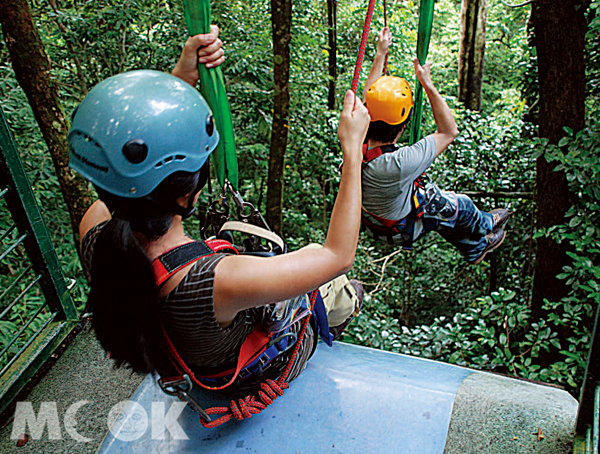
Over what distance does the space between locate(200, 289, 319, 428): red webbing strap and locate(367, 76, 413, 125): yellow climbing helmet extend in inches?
47.4

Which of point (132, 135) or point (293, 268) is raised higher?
point (132, 135)

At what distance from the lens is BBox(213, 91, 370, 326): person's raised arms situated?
1.02 metres

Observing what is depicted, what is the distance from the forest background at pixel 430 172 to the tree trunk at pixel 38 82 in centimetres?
26

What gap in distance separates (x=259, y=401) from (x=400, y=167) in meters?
1.34

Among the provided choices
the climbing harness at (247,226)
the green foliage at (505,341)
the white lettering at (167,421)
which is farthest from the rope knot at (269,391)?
the green foliage at (505,341)

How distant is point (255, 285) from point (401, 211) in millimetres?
1561

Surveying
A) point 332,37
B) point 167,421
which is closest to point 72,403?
point 167,421

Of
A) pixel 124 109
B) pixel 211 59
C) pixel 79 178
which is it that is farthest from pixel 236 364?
pixel 79 178

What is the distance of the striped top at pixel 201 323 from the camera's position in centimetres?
106

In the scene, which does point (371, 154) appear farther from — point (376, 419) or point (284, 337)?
point (376, 419)

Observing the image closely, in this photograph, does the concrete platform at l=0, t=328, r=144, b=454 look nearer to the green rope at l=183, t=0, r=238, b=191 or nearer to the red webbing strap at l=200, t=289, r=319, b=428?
the red webbing strap at l=200, t=289, r=319, b=428

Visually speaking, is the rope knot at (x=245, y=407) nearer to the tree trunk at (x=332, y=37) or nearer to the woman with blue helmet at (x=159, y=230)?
the woman with blue helmet at (x=159, y=230)

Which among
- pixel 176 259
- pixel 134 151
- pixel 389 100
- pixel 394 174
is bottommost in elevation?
pixel 394 174

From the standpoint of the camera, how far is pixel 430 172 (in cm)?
410
